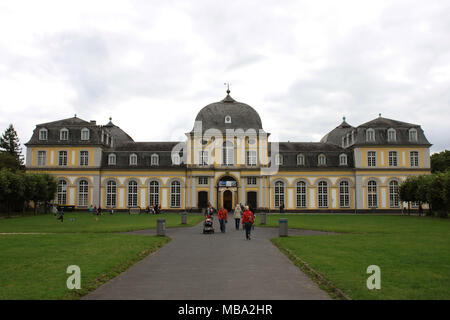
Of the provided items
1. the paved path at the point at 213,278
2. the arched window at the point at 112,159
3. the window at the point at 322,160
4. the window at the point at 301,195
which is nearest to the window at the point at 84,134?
the arched window at the point at 112,159

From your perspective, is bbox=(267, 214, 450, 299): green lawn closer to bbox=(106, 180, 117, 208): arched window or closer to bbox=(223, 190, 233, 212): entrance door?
bbox=(223, 190, 233, 212): entrance door

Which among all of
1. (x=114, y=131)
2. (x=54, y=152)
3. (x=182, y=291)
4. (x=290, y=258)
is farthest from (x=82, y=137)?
(x=182, y=291)

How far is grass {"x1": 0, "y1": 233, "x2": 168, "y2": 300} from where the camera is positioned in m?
9.98

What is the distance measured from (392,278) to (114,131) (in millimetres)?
64080

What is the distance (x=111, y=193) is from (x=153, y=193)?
614 centimetres

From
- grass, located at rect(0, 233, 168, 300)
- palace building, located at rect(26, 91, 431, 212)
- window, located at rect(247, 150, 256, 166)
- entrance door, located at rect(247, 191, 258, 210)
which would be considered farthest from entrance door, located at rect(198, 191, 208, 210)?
grass, located at rect(0, 233, 168, 300)

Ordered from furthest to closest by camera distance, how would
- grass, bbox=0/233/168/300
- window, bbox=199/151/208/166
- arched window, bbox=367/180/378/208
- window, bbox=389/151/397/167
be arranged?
1. window, bbox=199/151/208/166
2. arched window, bbox=367/180/378/208
3. window, bbox=389/151/397/167
4. grass, bbox=0/233/168/300

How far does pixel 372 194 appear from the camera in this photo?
5919 cm

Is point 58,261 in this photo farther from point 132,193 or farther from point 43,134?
point 43,134

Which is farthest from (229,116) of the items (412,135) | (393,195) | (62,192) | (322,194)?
(62,192)

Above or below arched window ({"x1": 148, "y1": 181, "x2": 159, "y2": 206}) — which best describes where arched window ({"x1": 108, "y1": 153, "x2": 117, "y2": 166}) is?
above

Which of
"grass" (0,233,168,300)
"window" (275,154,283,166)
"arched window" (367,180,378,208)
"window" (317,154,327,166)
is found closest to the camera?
"grass" (0,233,168,300)

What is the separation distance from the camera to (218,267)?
45.0ft

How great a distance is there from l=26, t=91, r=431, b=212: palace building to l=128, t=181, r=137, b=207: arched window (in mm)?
146
